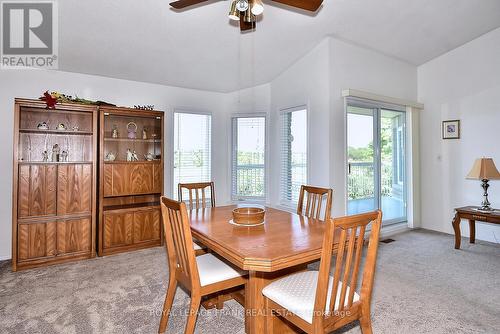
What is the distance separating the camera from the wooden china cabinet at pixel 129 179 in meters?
3.57

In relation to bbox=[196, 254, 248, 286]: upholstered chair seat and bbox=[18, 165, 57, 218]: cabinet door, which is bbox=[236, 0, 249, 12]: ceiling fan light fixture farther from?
bbox=[18, 165, 57, 218]: cabinet door

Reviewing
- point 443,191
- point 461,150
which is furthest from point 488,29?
point 443,191

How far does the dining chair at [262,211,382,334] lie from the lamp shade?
129 inches

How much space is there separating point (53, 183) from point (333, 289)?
339 cm

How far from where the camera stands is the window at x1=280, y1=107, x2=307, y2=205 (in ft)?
13.7

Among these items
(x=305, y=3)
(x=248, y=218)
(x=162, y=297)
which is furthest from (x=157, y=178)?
(x=305, y=3)

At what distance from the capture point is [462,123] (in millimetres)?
4359

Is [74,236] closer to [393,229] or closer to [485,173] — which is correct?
[393,229]

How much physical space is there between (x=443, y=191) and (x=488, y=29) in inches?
96.8

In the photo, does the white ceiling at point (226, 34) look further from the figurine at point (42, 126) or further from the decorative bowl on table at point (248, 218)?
the decorative bowl on table at point (248, 218)

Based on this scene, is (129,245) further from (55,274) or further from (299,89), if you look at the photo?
(299,89)

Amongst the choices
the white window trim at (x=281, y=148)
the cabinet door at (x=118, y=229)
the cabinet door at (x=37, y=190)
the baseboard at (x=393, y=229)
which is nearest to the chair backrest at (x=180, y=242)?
the cabinet door at (x=118, y=229)

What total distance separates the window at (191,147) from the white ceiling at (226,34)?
1.95 ft
